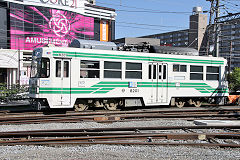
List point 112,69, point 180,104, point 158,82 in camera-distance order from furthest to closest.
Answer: point 180,104, point 158,82, point 112,69

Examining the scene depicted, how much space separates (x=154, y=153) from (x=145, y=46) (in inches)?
368

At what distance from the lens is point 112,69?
42.8 feet

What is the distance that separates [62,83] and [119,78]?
3.04 metres

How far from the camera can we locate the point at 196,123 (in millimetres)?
10016

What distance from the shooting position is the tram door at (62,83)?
11883mm

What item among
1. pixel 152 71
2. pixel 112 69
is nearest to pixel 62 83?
pixel 112 69

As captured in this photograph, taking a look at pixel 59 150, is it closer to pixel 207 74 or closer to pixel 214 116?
pixel 214 116

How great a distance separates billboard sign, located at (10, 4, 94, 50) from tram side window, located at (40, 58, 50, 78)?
115 feet

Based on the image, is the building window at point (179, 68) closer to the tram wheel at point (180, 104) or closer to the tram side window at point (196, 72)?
the tram side window at point (196, 72)

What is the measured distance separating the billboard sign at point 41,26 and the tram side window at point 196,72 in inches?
1444

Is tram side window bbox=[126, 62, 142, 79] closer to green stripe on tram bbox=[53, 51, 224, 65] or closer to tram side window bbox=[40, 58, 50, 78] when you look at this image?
green stripe on tram bbox=[53, 51, 224, 65]

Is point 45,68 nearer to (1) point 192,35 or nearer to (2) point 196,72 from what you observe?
(2) point 196,72

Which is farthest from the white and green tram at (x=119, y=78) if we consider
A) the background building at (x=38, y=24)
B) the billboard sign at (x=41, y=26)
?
the billboard sign at (x=41, y=26)

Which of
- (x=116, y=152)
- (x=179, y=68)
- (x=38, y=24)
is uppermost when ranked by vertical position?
(x=38, y=24)
